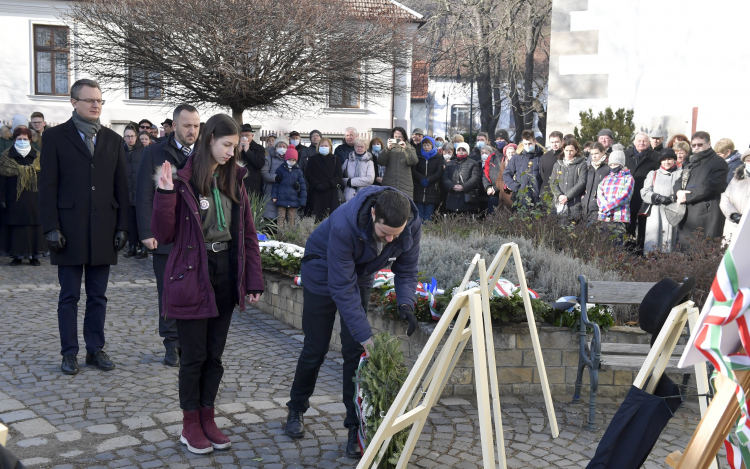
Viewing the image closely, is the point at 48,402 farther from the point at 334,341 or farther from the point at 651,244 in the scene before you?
the point at 651,244

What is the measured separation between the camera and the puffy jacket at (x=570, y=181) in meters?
9.78

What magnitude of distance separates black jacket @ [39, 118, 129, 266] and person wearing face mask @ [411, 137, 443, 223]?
7502mm

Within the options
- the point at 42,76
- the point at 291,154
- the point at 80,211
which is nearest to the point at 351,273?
the point at 80,211

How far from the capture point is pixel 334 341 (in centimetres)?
652

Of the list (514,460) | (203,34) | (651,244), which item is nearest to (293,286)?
(514,460)

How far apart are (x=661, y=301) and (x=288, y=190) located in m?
9.21

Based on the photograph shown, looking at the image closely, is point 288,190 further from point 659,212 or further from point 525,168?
point 659,212

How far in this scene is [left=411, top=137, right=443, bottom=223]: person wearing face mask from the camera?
41.1 ft

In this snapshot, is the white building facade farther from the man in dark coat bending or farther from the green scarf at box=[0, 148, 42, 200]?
the man in dark coat bending

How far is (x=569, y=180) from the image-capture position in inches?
391

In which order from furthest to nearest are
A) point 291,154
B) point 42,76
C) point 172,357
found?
point 42,76 < point 291,154 < point 172,357

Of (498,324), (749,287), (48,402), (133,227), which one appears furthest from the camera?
(133,227)

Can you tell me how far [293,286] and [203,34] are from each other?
6.52 metres

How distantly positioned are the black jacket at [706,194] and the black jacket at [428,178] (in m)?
4.54
